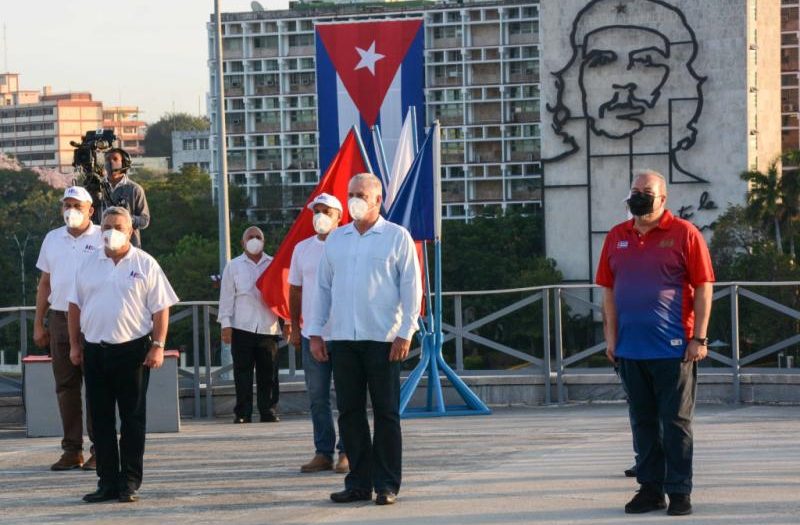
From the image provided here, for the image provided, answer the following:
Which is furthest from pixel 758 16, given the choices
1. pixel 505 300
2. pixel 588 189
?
pixel 505 300

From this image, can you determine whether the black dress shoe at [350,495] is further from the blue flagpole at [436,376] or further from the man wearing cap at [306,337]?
the blue flagpole at [436,376]

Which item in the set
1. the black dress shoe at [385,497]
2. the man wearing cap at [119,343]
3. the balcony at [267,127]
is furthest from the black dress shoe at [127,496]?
the balcony at [267,127]

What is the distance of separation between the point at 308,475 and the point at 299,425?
4.19 metres

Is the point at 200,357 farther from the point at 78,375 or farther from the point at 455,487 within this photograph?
the point at 455,487

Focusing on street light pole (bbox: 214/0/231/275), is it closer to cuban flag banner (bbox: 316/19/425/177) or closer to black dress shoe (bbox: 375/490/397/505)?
cuban flag banner (bbox: 316/19/425/177)

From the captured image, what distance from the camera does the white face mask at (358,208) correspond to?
10.4 metres

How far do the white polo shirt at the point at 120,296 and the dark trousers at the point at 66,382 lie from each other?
1.54 metres

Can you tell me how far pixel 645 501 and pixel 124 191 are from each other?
17.8 feet

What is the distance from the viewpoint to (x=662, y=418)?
9898 millimetres

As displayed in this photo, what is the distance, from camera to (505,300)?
279ft

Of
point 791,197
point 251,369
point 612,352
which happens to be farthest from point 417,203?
point 791,197

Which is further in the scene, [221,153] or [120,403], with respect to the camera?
[221,153]

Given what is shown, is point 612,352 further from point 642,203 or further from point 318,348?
point 318,348

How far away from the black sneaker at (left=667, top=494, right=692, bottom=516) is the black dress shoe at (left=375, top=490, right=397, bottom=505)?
159cm
